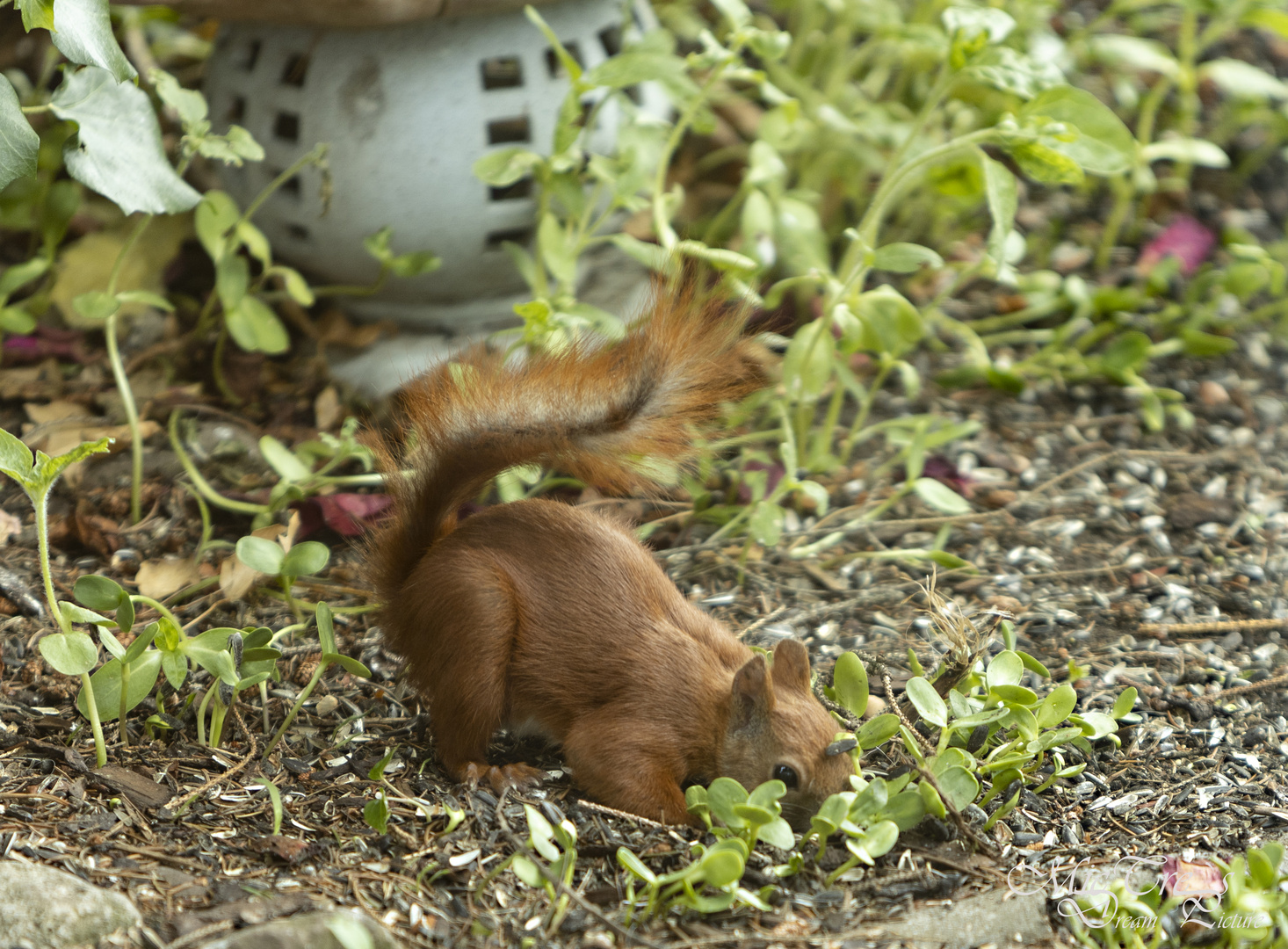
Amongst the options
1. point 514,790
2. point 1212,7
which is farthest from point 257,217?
point 1212,7

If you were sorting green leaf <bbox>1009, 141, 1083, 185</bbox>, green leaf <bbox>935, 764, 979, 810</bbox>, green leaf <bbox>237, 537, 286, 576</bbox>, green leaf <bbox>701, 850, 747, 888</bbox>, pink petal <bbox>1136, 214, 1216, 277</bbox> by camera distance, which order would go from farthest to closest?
pink petal <bbox>1136, 214, 1216, 277</bbox> → green leaf <bbox>1009, 141, 1083, 185</bbox> → green leaf <bbox>237, 537, 286, 576</bbox> → green leaf <bbox>935, 764, 979, 810</bbox> → green leaf <bbox>701, 850, 747, 888</bbox>

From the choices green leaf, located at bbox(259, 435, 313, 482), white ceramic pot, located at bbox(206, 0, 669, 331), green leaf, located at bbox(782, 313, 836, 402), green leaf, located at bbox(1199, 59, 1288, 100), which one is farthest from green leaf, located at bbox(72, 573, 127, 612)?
green leaf, located at bbox(1199, 59, 1288, 100)

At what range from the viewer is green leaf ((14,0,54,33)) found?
2.00m

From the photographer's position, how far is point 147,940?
1653 mm

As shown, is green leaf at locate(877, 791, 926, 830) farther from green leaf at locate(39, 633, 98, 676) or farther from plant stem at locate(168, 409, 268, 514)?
plant stem at locate(168, 409, 268, 514)

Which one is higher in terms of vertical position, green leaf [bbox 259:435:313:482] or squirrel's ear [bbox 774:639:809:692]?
green leaf [bbox 259:435:313:482]

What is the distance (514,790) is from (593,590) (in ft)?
1.14

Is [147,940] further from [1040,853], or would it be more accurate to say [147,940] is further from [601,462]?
[1040,853]

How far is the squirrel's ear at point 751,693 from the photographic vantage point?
195cm

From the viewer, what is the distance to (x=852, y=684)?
2082mm

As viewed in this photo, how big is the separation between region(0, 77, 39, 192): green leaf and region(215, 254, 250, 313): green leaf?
2.33 ft

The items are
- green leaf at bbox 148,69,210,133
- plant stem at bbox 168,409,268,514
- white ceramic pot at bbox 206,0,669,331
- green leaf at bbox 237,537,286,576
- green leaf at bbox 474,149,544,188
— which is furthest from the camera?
white ceramic pot at bbox 206,0,669,331

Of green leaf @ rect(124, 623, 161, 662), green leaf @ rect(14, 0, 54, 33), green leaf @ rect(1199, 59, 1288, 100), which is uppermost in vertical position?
green leaf @ rect(14, 0, 54, 33)

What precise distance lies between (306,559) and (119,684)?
1.16 feet
